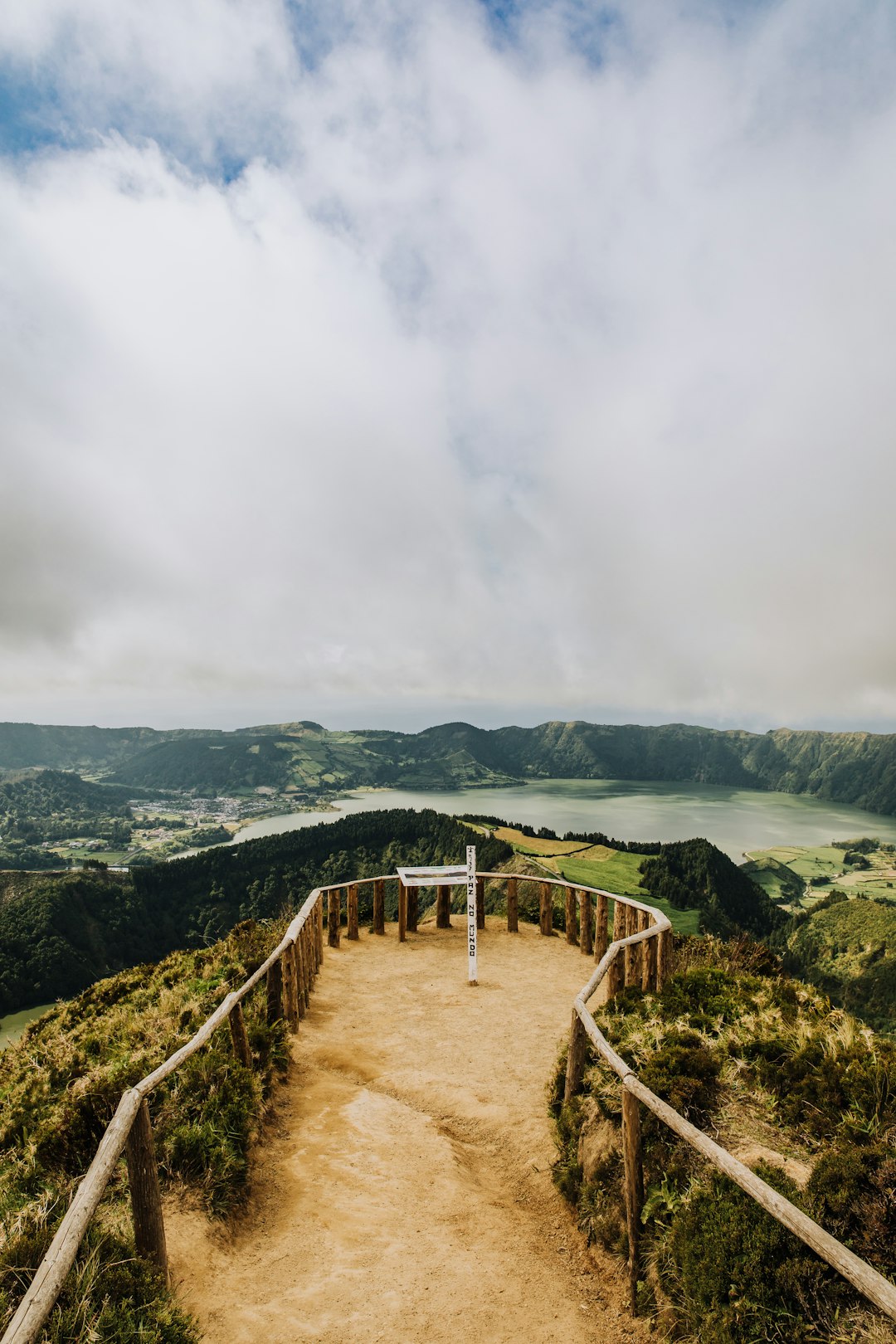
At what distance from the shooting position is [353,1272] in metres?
3.38

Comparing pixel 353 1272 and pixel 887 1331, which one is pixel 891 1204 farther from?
pixel 353 1272

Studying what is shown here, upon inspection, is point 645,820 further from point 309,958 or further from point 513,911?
point 309,958

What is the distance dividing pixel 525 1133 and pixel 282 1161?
Result: 1841 millimetres

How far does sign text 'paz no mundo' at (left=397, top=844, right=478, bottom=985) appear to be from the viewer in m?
8.42

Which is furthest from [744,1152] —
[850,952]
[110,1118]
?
[850,952]

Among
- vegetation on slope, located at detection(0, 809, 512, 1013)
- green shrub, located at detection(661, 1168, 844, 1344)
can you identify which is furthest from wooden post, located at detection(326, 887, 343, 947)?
vegetation on slope, located at detection(0, 809, 512, 1013)

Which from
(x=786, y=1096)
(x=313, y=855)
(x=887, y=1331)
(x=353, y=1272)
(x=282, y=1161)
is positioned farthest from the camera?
(x=313, y=855)

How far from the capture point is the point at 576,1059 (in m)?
4.70

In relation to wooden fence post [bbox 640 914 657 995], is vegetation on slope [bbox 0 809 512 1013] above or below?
below

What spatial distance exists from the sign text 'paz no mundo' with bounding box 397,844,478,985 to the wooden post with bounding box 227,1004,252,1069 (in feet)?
13.0

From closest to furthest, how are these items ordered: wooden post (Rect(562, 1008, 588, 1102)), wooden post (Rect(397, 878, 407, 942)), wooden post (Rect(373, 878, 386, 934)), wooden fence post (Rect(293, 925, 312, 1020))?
wooden post (Rect(562, 1008, 588, 1102)) < wooden fence post (Rect(293, 925, 312, 1020)) < wooden post (Rect(397, 878, 407, 942)) < wooden post (Rect(373, 878, 386, 934))

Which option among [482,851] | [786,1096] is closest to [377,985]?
[786,1096]

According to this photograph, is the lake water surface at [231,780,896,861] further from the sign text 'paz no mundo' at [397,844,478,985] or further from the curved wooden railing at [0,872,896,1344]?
the curved wooden railing at [0,872,896,1344]

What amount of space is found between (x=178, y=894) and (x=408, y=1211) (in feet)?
254
